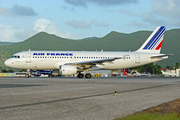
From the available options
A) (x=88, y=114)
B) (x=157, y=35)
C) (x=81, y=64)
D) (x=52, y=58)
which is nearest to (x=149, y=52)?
(x=157, y=35)

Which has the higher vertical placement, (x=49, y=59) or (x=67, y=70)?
(x=49, y=59)

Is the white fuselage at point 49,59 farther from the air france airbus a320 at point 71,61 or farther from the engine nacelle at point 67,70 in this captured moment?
the engine nacelle at point 67,70

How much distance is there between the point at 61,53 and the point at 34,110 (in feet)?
104

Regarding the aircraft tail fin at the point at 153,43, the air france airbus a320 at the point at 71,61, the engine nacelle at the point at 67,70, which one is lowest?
the engine nacelle at the point at 67,70

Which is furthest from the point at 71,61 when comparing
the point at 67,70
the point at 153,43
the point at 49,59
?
the point at 153,43

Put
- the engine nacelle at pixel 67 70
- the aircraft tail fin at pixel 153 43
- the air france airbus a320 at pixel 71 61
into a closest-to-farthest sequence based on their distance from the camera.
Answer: the engine nacelle at pixel 67 70, the air france airbus a320 at pixel 71 61, the aircraft tail fin at pixel 153 43

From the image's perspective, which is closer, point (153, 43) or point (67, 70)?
point (67, 70)

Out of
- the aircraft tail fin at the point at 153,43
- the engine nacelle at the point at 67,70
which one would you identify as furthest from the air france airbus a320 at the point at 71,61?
the aircraft tail fin at the point at 153,43

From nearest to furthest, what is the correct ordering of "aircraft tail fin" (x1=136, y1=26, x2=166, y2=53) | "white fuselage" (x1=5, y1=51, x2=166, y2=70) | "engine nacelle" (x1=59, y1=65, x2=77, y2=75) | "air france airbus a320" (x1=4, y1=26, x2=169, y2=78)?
"engine nacelle" (x1=59, y1=65, x2=77, y2=75), "air france airbus a320" (x1=4, y1=26, x2=169, y2=78), "white fuselage" (x1=5, y1=51, x2=166, y2=70), "aircraft tail fin" (x1=136, y1=26, x2=166, y2=53)

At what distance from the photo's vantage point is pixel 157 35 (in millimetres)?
47750

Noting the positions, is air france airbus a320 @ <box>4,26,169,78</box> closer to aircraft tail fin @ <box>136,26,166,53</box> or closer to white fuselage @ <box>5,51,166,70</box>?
white fuselage @ <box>5,51,166,70</box>

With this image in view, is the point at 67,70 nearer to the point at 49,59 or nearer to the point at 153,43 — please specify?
the point at 49,59

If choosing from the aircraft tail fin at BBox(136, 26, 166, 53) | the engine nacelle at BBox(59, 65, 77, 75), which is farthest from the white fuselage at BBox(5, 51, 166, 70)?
the aircraft tail fin at BBox(136, 26, 166, 53)

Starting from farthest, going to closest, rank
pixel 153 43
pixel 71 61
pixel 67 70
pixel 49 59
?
1. pixel 153 43
2. pixel 71 61
3. pixel 49 59
4. pixel 67 70
